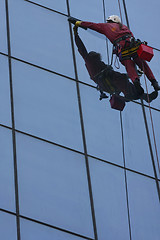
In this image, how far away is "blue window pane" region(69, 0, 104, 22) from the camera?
60.7ft

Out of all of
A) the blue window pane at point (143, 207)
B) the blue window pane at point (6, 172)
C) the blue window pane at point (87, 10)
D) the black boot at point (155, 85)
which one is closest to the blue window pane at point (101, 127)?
the blue window pane at point (143, 207)

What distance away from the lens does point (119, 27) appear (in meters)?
15.7

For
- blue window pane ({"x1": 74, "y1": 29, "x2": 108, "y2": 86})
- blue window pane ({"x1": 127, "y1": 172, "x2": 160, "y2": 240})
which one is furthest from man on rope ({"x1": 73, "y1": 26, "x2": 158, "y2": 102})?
blue window pane ({"x1": 127, "y1": 172, "x2": 160, "y2": 240})

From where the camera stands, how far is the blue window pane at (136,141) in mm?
16141

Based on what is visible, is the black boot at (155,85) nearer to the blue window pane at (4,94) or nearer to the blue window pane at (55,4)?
the blue window pane at (4,94)

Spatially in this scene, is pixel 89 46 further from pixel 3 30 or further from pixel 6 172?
pixel 6 172

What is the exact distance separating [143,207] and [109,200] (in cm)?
73

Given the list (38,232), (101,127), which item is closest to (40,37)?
(101,127)

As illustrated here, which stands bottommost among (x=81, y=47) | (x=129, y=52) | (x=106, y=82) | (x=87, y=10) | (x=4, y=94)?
(x=4, y=94)

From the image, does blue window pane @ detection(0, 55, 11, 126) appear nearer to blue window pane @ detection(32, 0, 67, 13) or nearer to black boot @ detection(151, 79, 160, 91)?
blue window pane @ detection(32, 0, 67, 13)

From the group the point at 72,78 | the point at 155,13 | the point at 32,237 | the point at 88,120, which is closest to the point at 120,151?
the point at 88,120

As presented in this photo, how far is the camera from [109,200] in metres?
15.1

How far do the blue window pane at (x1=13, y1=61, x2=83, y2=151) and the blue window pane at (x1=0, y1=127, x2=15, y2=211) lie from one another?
467 millimetres

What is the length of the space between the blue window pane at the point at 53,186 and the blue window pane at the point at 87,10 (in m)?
4.19
